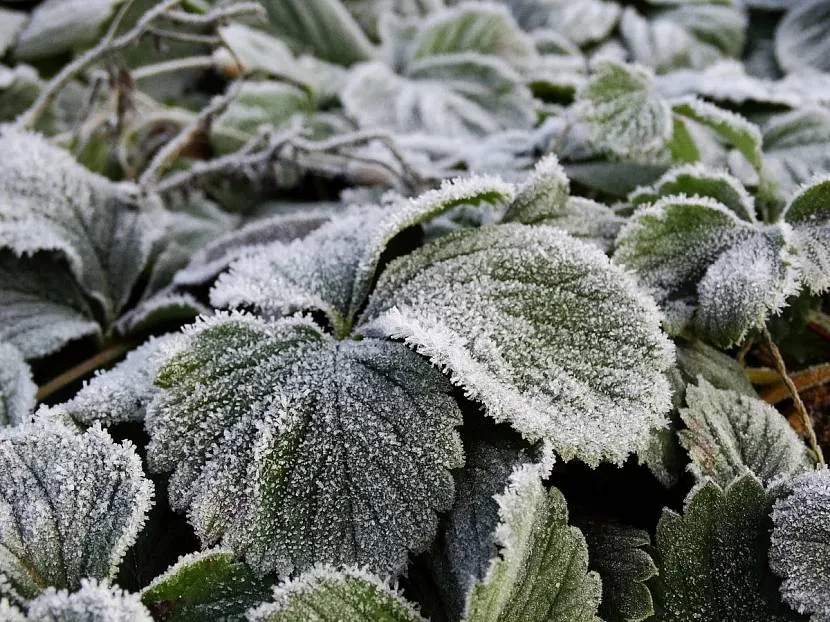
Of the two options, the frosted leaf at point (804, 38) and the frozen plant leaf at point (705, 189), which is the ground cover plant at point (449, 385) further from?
the frosted leaf at point (804, 38)

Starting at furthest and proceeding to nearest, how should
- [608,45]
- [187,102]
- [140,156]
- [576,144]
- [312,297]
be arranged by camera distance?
1. [608,45]
2. [187,102]
3. [140,156]
4. [576,144]
5. [312,297]

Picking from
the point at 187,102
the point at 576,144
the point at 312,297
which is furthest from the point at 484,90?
the point at 312,297

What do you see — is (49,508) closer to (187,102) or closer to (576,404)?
(576,404)

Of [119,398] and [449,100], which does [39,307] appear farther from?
[449,100]

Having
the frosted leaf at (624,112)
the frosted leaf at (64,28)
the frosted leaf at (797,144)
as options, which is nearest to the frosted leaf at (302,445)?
the frosted leaf at (624,112)

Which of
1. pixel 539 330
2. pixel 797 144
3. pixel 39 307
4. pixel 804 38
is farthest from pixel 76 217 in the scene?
pixel 804 38
